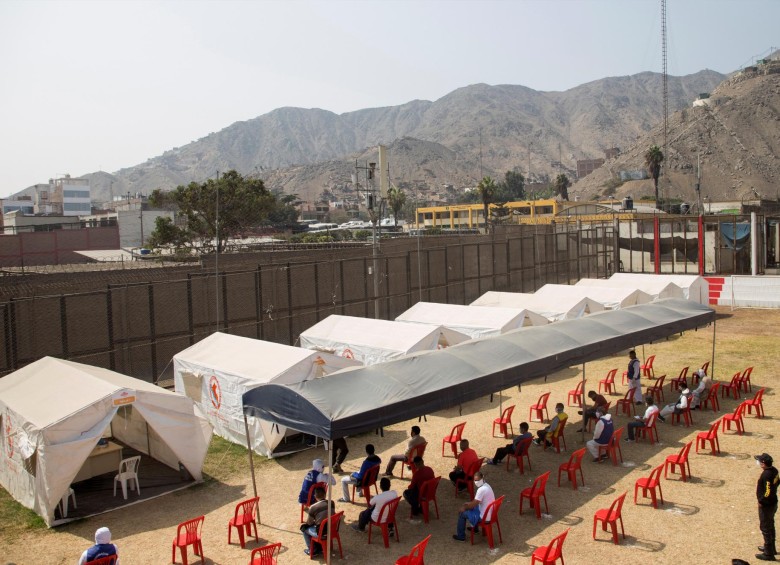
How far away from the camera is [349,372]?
39.5 ft

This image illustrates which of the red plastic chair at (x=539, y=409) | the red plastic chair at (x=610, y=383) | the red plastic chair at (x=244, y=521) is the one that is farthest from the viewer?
the red plastic chair at (x=610, y=383)

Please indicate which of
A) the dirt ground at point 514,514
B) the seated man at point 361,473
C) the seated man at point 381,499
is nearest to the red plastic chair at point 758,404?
the dirt ground at point 514,514

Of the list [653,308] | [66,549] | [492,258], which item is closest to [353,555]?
[66,549]

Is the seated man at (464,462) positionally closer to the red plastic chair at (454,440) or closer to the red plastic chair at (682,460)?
the red plastic chair at (454,440)

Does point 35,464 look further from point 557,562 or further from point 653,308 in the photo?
point 653,308

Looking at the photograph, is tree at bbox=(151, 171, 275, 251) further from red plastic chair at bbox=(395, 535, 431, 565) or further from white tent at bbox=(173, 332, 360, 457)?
red plastic chair at bbox=(395, 535, 431, 565)

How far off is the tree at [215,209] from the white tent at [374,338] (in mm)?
27329

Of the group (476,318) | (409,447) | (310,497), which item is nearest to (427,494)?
(409,447)

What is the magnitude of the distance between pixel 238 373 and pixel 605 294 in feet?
57.2

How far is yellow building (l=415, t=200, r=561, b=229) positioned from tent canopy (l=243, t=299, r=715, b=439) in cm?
7054

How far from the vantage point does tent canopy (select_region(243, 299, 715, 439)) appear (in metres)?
10.5

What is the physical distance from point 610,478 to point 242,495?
7324 mm

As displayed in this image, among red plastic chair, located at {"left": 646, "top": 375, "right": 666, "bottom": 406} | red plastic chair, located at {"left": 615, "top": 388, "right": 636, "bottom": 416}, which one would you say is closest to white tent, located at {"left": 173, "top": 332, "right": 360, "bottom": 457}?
red plastic chair, located at {"left": 615, "top": 388, "right": 636, "bottom": 416}

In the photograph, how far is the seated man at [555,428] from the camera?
14711 millimetres
